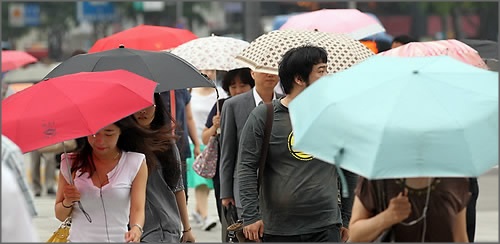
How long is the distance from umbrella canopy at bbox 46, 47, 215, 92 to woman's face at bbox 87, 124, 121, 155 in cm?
99

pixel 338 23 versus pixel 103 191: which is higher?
pixel 103 191

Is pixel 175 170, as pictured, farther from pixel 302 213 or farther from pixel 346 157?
pixel 346 157

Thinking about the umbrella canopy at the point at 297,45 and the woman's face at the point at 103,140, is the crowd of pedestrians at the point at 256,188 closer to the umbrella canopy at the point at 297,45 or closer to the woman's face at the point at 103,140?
the woman's face at the point at 103,140

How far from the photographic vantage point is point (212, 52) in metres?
9.73

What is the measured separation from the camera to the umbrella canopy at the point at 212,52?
9555 millimetres

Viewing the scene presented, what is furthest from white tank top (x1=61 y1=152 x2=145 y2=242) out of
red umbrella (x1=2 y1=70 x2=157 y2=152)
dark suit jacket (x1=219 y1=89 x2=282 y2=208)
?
dark suit jacket (x1=219 y1=89 x2=282 y2=208)

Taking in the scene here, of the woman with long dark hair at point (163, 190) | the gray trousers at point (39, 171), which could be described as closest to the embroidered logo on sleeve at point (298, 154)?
the woman with long dark hair at point (163, 190)

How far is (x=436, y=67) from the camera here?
4.51m

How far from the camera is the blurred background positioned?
3419cm

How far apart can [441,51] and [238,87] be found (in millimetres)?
2058

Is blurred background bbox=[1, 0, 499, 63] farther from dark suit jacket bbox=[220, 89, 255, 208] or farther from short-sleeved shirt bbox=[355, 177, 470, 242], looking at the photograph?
short-sleeved shirt bbox=[355, 177, 470, 242]

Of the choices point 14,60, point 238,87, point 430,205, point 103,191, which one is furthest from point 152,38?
point 430,205

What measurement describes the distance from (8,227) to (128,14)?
125 ft

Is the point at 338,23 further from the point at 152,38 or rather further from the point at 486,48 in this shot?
the point at 486,48
